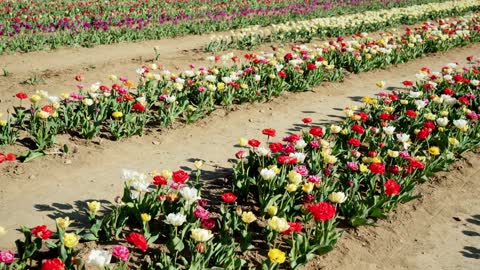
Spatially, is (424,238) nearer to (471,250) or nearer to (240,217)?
(471,250)

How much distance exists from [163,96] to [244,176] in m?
2.58

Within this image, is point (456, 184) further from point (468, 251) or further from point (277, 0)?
point (277, 0)

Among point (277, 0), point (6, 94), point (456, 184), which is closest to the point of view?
point (456, 184)

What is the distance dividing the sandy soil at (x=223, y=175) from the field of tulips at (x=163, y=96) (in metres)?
0.26

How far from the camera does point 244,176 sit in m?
4.89

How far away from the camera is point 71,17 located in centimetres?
1421

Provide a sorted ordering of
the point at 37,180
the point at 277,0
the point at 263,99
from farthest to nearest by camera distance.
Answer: the point at 277,0 → the point at 263,99 → the point at 37,180

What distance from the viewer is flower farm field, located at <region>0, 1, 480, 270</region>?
12.9ft

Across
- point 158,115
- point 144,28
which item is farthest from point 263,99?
point 144,28

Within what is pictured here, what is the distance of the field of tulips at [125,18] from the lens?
39.4ft

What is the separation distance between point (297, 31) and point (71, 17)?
7549mm

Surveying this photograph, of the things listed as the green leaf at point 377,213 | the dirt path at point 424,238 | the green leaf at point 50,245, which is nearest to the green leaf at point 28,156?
the green leaf at point 50,245

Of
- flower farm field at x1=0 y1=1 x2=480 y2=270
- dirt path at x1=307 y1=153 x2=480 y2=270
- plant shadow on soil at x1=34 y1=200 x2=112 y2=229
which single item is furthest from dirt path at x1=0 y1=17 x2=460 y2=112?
dirt path at x1=307 y1=153 x2=480 y2=270

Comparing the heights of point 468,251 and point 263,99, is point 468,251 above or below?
below
